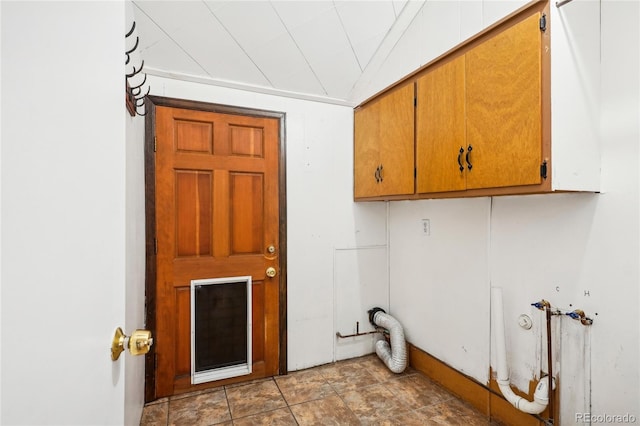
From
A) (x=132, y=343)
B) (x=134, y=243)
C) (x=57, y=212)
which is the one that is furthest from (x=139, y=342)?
(x=134, y=243)

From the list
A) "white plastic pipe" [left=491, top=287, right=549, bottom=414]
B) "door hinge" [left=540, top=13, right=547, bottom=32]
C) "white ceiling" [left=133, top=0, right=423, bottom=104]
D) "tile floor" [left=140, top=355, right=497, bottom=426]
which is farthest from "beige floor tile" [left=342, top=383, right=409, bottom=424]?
"white ceiling" [left=133, top=0, right=423, bottom=104]

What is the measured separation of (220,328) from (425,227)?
1800mm

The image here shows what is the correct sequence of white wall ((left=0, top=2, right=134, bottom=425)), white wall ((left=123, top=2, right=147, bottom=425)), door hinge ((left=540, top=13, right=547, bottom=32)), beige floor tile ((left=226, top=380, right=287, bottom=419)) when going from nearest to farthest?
white wall ((left=0, top=2, right=134, bottom=425)) < door hinge ((left=540, top=13, right=547, bottom=32)) < white wall ((left=123, top=2, right=147, bottom=425)) < beige floor tile ((left=226, top=380, right=287, bottom=419))

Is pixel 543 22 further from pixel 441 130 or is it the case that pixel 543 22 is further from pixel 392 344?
pixel 392 344

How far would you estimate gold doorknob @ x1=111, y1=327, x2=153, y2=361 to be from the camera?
2.29 feet

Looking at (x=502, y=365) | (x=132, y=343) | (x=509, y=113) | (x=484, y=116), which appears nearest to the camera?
(x=132, y=343)

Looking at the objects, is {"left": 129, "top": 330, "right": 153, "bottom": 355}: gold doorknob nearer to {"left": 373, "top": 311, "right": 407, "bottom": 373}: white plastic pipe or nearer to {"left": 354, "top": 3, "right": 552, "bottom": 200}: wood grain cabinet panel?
{"left": 354, "top": 3, "right": 552, "bottom": 200}: wood grain cabinet panel

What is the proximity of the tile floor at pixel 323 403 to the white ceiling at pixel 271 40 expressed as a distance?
2.31 m

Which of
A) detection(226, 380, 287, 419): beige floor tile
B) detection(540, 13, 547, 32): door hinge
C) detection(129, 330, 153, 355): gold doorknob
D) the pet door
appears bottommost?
detection(226, 380, 287, 419): beige floor tile

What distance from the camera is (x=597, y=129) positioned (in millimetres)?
1462

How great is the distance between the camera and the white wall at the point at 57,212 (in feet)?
1.16

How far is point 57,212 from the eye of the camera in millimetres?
444

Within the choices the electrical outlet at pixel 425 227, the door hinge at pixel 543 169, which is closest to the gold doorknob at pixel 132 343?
the door hinge at pixel 543 169

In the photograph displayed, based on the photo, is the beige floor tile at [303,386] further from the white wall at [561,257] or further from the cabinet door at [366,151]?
the cabinet door at [366,151]
